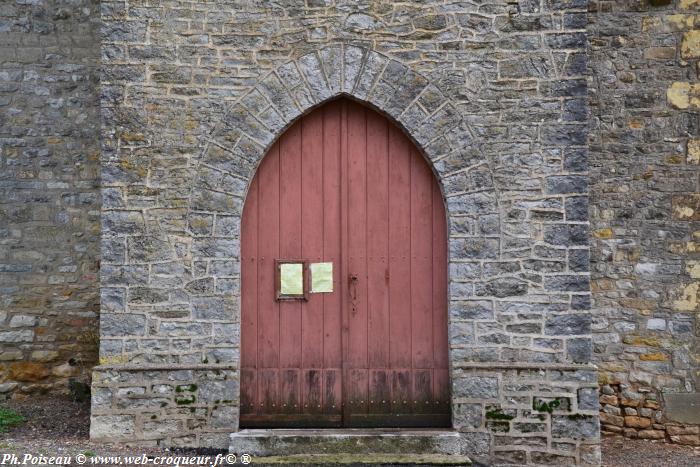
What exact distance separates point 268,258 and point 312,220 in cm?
47

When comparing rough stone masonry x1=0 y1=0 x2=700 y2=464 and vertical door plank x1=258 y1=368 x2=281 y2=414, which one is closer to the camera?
rough stone masonry x1=0 y1=0 x2=700 y2=464

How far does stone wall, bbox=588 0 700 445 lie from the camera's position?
6176 millimetres

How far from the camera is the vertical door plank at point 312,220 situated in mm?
5426

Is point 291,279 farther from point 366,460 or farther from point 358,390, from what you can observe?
point 366,460

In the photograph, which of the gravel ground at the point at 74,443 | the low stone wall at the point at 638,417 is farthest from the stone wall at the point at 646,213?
the gravel ground at the point at 74,443

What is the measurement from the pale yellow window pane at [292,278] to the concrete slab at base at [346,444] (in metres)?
1.11

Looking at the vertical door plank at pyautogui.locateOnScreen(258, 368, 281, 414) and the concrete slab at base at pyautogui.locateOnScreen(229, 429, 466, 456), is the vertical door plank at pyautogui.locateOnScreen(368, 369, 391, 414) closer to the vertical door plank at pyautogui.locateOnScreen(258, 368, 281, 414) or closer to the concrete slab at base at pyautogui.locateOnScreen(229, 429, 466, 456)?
the concrete slab at base at pyautogui.locateOnScreen(229, 429, 466, 456)

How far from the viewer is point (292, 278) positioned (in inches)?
213

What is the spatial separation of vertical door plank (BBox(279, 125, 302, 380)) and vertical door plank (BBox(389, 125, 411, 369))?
75 cm

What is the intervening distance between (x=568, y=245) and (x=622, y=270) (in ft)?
4.50

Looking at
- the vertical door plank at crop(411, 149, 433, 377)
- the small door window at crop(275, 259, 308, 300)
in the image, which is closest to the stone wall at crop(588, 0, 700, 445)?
the vertical door plank at crop(411, 149, 433, 377)

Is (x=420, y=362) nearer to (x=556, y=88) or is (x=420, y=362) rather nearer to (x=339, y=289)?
(x=339, y=289)

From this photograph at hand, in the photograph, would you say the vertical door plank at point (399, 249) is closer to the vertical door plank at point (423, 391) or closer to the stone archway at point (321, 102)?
the vertical door plank at point (423, 391)

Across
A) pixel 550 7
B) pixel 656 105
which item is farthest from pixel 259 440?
pixel 656 105
